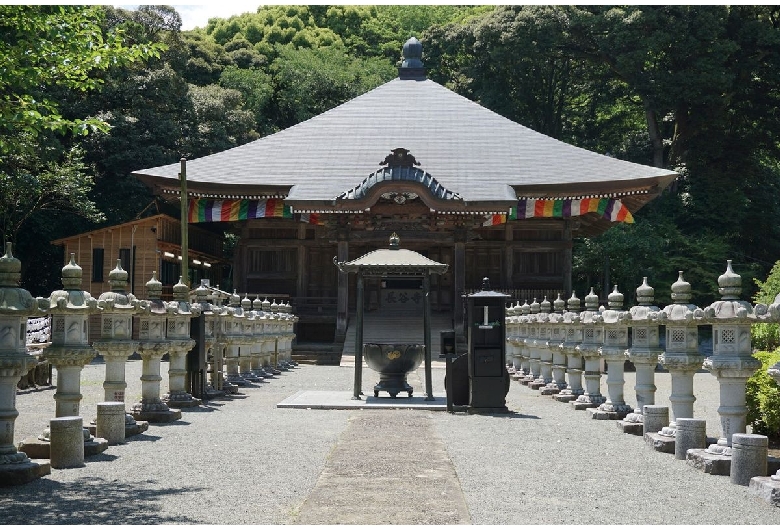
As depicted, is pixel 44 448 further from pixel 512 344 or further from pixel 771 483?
pixel 512 344

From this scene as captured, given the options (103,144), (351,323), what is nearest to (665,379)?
(351,323)

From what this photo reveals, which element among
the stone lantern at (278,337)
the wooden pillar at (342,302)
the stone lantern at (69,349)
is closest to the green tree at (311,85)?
the wooden pillar at (342,302)

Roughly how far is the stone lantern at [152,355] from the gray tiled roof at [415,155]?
20.4 metres

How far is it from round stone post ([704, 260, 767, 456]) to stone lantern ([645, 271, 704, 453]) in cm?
90

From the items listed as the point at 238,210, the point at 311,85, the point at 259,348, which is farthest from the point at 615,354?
the point at 311,85

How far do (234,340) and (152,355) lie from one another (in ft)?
21.2

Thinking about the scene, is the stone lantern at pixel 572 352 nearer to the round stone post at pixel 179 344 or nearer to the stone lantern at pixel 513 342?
the stone lantern at pixel 513 342

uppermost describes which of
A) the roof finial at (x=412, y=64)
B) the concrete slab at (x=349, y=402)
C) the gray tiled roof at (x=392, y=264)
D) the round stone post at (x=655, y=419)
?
the roof finial at (x=412, y=64)

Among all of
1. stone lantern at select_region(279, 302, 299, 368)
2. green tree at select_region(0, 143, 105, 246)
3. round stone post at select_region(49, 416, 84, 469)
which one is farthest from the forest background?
round stone post at select_region(49, 416, 84, 469)

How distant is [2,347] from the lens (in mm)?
8266

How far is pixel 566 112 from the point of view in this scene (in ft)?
191

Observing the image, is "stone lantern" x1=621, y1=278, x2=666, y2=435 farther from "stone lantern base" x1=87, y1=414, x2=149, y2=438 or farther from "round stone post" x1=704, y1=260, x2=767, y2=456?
"stone lantern base" x1=87, y1=414, x2=149, y2=438

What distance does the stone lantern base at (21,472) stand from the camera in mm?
7965

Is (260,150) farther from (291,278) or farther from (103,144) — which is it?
(103,144)
